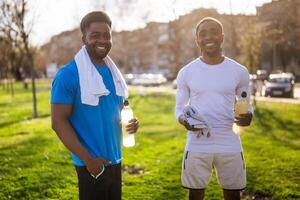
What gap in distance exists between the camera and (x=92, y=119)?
10.2ft

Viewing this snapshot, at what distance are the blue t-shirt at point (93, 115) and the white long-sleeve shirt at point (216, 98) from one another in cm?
84

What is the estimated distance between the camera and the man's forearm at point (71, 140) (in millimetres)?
2996

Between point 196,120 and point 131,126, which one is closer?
point 131,126

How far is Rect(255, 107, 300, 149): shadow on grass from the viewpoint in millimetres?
10500

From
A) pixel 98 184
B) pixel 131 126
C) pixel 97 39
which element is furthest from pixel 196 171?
pixel 97 39

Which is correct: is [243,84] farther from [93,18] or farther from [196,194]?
[93,18]

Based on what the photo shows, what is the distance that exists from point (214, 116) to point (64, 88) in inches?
57.1

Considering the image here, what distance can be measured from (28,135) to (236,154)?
9.40 metres

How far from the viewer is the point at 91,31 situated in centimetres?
316

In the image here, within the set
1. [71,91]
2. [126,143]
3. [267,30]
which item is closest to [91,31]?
[71,91]

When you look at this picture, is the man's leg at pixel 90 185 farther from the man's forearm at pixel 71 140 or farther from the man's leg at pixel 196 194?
the man's leg at pixel 196 194

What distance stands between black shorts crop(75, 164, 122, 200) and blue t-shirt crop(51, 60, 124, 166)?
0.07 m

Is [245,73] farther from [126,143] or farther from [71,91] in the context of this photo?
[71,91]

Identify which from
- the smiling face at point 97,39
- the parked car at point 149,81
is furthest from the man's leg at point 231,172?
the parked car at point 149,81
